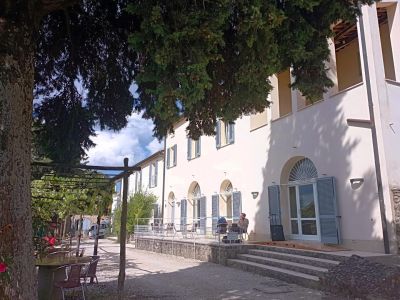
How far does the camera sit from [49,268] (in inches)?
295

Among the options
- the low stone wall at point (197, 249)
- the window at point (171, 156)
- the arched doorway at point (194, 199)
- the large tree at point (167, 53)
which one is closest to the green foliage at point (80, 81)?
the large tree at point (167, 53)

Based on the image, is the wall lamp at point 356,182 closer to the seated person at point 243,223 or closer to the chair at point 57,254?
the seated person at point 243,223

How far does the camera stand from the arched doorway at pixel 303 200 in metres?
14.2

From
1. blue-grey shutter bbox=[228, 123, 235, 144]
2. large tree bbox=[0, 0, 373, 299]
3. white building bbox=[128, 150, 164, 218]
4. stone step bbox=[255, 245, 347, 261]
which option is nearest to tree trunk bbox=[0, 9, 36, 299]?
large tree bbox=[0, 0, 373, 299]

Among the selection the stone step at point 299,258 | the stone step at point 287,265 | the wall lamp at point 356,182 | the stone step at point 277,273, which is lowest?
the stone step at point 277,273

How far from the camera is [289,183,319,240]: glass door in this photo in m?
14.2

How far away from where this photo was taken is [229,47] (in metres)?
6.32

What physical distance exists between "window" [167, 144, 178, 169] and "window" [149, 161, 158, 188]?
3.13m

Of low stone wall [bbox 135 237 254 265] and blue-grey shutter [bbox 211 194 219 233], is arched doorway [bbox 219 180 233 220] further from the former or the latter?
low stone wall [bbox 135 237 254 265]

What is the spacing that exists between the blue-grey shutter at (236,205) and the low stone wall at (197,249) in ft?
9.03

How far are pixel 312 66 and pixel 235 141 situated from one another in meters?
12.9

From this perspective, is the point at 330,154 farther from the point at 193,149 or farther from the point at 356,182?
the point at 193,149

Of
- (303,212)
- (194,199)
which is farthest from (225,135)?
(303,212)

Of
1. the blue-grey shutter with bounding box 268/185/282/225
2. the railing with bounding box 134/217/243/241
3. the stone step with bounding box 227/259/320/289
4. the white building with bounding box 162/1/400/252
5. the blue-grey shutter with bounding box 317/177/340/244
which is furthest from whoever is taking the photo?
the railing with bounding box 134/217/243/241
